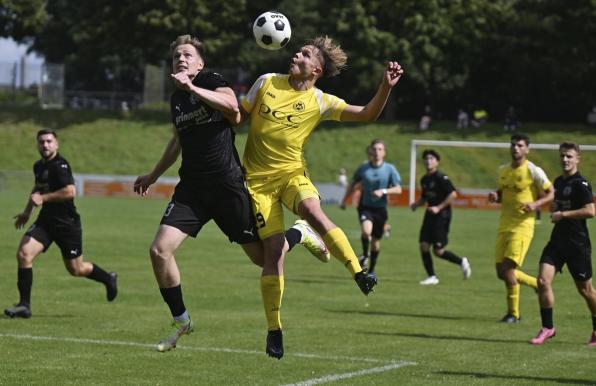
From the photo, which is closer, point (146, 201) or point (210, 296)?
point (210, 296)

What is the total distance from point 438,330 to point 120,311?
168 inches


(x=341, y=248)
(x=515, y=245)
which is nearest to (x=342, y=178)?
(x=515, y=245)

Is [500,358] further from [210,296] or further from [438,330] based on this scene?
[210,296]

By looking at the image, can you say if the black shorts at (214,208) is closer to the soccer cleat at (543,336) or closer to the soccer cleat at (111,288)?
the soccer cleat at (543,336)

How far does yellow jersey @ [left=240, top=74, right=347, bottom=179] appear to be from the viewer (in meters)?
9.41

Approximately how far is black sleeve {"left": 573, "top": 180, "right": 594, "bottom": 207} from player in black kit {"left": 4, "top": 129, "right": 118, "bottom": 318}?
5.98 metres

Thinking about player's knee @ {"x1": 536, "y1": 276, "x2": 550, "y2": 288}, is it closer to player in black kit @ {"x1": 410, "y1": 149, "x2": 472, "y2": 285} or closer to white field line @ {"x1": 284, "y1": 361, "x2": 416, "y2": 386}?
white field line @ {"x1": 284, "y1": 361, "x2": 416, "y2": 386}

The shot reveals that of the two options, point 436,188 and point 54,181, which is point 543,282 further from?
point 436,188

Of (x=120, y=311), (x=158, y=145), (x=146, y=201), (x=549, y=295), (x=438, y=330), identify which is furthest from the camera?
(x=158, y=145)

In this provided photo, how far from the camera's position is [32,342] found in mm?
12094

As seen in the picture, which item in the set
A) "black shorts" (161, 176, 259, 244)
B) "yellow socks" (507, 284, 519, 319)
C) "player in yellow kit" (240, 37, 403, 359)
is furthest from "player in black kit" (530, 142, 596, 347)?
"black shorts" (161, 176, 259, 244)

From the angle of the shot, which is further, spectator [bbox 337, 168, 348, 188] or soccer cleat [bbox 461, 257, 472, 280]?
spectator [bbox 337, 168, 348, 188]

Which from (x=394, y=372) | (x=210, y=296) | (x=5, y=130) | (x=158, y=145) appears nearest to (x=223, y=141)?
(x=394, y=372)

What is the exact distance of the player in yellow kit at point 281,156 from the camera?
9.34 meters
